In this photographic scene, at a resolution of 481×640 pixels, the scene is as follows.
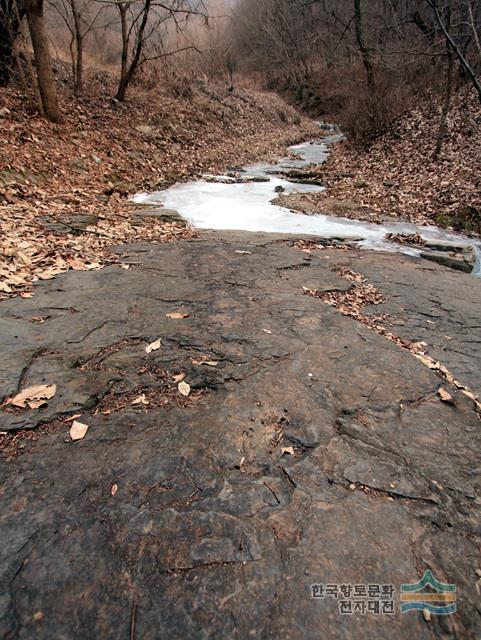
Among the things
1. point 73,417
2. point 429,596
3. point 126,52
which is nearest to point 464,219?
point 429,596

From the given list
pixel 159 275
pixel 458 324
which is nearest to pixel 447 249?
pixel 458 324

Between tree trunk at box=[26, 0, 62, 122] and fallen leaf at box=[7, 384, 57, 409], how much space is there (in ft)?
26.8

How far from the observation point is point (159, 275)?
3.78 meters

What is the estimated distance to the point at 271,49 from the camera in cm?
3269

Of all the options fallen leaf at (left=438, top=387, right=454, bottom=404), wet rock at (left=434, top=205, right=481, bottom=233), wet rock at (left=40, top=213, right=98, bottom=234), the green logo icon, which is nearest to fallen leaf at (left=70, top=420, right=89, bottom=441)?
the green logo icon

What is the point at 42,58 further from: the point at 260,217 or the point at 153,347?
the point at 153,347

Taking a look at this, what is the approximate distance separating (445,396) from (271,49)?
3850 cm

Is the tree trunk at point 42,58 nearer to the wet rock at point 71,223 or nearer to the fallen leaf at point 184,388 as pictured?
the wet rock at point 71,223

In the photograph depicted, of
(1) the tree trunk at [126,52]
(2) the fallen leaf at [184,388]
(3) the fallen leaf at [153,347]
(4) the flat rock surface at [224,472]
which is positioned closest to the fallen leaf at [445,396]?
→ (4) the flat rock surface at [224,472]

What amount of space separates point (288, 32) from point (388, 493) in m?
39.7

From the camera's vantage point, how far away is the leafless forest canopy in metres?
8.30

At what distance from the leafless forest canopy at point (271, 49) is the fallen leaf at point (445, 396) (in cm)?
675

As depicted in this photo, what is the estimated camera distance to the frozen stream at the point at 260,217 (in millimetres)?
6250

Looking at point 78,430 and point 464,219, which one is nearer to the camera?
point 78,430
